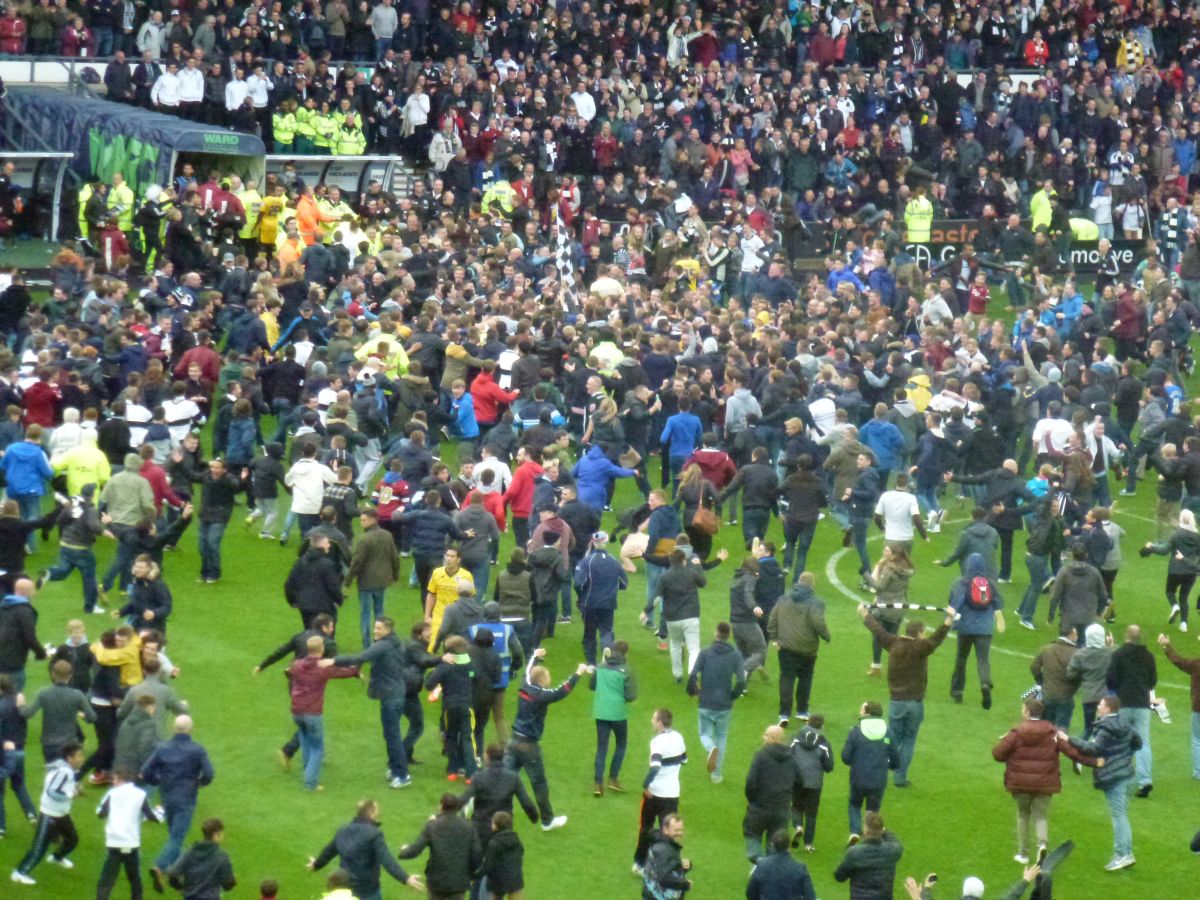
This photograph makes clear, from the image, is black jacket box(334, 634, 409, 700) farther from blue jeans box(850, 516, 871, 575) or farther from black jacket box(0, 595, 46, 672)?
blue jeans box(850, 516, 871, 575)

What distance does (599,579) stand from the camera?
832 inches

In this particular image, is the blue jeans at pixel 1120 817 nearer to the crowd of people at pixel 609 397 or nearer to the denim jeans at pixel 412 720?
the crowd of people at pixel 609 397

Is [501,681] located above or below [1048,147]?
below

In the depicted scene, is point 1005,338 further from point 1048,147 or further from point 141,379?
point 1048,147

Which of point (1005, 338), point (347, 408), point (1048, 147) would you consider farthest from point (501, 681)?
point (1048, 147)

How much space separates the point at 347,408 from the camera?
2480cm

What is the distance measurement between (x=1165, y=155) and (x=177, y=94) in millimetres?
20354

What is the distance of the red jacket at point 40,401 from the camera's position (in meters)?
24.8

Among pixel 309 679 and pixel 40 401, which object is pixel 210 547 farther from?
pixel 309 679

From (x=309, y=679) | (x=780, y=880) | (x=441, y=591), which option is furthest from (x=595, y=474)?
(x=780, y=880)

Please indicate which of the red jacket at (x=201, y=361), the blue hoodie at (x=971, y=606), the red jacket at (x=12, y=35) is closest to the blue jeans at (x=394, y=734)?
the blue hoodie at (x=971, y=606)

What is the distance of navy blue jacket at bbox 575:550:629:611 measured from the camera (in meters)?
21.1

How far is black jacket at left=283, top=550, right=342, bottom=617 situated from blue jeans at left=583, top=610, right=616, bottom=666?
2.64 m

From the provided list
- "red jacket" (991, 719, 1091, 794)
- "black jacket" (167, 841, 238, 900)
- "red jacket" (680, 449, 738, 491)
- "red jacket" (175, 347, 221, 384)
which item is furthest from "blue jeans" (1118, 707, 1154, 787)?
"red jacket" (175, 347, 221, 384)
